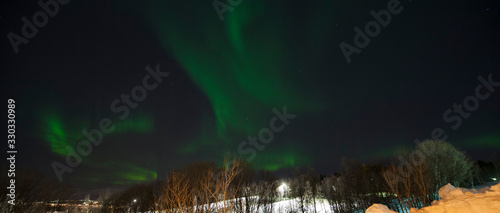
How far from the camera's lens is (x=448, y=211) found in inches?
227

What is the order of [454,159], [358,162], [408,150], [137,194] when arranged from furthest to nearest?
[358,162]
[137,194]
[408,150]
[454,159]

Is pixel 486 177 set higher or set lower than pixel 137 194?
lower

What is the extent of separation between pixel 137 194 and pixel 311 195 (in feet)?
154

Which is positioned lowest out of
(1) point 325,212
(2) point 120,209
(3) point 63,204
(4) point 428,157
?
(1) point 325,212

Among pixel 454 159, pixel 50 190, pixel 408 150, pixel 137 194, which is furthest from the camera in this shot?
pixel 137 194

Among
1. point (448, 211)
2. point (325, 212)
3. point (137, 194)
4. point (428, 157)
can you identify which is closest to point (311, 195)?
point (325, 212)

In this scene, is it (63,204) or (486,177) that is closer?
(63,204)

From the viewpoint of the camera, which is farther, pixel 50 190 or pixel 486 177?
pixel 486 177

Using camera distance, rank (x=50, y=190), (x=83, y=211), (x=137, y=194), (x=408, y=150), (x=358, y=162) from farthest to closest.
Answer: (x=358, y=162)
(x=137, y=194)
(x=83, y=211)
(x=408, y=150)
(x=50, y=190)

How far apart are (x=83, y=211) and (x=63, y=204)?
442 cm

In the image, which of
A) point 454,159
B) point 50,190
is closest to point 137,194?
point 50,190

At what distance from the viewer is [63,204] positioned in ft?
129

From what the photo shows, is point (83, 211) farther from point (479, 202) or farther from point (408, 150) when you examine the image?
point (408, 150)

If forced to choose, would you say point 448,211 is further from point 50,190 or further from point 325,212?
point 50,190
